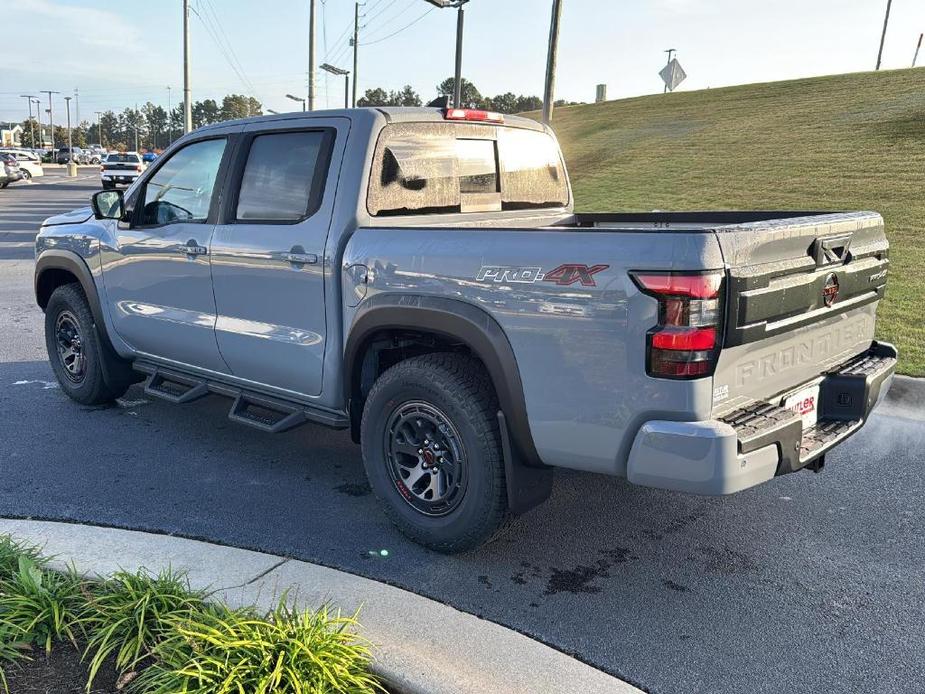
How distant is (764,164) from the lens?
2238 cm

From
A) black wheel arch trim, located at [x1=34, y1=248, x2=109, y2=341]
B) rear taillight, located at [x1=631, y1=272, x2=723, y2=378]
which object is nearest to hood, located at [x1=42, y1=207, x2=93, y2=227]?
black wheel arch trim, located at [x1=34, y1=248, x2=109, y2=341]

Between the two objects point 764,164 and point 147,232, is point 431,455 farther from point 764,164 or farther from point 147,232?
point 764,164

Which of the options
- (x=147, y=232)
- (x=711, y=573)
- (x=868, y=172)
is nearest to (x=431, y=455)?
(x=711, y=573)

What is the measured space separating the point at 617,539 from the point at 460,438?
1.03 metres

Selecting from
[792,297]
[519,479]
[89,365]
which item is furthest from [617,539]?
[89,365]

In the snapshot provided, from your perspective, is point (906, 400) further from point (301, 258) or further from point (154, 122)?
point (154, 122)

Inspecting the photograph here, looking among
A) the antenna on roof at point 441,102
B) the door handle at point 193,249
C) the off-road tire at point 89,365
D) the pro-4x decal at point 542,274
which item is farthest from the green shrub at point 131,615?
the off-road tire at point 89,365

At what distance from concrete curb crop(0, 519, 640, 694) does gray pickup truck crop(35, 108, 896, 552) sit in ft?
1.84

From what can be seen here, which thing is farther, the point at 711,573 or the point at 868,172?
the point at 868,172

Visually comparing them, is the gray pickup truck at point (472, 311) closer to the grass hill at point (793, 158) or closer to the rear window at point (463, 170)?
the rear window at point (463, 170)

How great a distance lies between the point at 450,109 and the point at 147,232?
6.97ft

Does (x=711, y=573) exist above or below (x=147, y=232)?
below

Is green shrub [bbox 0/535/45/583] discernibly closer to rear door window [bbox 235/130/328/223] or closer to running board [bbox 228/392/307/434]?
running board [bbox 228/392/307/434]

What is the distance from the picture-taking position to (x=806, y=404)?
3.53m
